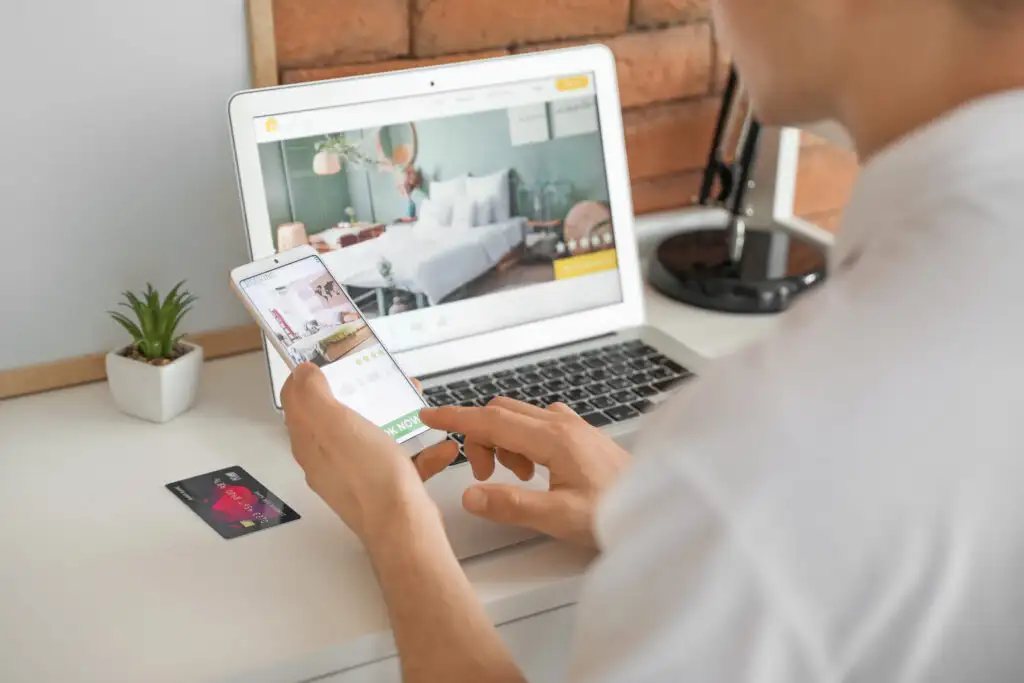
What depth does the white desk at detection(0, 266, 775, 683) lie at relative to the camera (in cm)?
68

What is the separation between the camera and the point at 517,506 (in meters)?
0.77

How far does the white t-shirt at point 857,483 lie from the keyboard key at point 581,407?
1.83ft

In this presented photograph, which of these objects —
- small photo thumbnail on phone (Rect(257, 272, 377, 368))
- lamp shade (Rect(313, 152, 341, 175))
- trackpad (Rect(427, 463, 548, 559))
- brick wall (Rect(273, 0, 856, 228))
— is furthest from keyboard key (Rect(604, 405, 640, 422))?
brick wall (Rect(273, 0, 856, 228))

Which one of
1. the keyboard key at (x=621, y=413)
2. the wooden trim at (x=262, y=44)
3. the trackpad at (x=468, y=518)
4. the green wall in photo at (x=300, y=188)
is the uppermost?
the wooden trim at (x=262, y=44)

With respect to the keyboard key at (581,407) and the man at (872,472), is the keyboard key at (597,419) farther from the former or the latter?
the man at (872,472)

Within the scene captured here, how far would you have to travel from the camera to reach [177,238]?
43.9 inches

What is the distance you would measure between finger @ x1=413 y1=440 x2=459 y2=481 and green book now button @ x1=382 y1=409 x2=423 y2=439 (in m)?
0.07

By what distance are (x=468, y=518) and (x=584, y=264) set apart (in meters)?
0.42

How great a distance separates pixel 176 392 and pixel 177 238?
20 cm

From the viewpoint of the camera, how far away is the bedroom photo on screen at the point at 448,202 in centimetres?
101

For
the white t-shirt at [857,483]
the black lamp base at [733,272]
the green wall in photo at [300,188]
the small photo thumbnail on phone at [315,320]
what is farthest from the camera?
the black lamp base at [733,272]

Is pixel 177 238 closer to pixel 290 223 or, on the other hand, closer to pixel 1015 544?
pixel 290 223

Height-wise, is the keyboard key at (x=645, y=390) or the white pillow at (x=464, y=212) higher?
the white pillow at (x=464, y=212)

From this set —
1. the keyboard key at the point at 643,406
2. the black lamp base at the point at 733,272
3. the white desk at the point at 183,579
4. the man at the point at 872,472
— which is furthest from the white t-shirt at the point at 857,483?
the black lamp base at the point at 733,272
